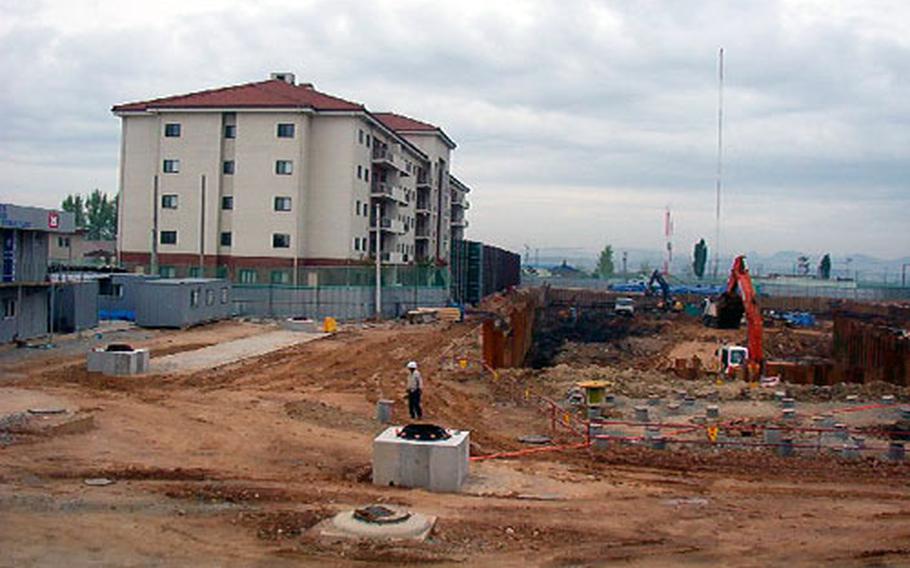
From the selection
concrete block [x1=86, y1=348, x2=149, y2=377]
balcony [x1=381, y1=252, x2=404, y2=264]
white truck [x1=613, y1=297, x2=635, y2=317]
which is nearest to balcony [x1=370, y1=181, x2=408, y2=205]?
balcony [x1=381, y1=252, x2=404, y2=264]

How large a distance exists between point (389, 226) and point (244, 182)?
13.1 metres

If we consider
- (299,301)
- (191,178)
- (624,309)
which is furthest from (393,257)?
(299,301)

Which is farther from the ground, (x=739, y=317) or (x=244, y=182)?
(x=244, y=182)

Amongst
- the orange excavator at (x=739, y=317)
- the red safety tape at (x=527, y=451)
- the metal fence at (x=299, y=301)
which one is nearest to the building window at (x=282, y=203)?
the metal fence at (x=299, y=301)

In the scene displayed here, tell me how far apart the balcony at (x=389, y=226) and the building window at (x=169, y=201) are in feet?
44.6

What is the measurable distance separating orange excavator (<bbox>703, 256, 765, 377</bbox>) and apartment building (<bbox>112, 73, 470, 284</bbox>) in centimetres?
2350

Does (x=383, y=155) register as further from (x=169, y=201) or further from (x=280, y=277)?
(x=169, y=201)

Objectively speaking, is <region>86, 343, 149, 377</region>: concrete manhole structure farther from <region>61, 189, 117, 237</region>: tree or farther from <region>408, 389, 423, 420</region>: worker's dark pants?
<region>61, 189, 117, 237</region>: tree

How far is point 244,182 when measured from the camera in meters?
58.9

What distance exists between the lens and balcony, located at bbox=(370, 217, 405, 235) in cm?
6775

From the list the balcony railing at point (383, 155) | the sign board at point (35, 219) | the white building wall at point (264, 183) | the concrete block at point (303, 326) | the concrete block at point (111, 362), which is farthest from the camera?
the balcony railing at point (383, 155)

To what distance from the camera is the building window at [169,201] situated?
5966 cm


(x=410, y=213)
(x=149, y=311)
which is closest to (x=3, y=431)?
(x=149, y=311)

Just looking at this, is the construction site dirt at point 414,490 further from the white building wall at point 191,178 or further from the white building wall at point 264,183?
the white building wall at point 191,178
